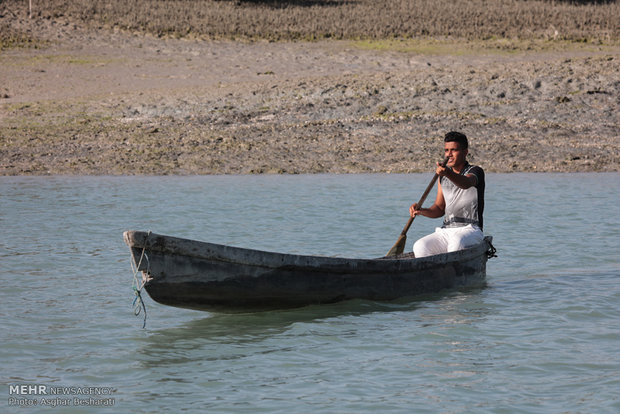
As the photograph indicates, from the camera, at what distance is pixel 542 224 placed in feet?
46.8

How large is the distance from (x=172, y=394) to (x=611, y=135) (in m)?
17.4

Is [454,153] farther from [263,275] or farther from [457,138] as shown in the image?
[263,275]

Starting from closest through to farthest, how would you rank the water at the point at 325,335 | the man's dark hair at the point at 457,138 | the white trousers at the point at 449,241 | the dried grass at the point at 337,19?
1. the water at the point at 325,335
2. the man's dark hair at the point at 457,138
3. the white trousers at the point at 449,241
4. the dried grass at the point at 337,19

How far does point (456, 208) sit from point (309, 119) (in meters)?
13.6

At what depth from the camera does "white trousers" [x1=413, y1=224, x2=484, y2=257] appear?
9211 millimetres

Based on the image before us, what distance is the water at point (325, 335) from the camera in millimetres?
6258

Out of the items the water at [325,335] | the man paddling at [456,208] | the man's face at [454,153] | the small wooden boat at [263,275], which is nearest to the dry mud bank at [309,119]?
the water at [325,335]

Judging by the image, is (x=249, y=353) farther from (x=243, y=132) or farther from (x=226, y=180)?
(x=243, y=132)

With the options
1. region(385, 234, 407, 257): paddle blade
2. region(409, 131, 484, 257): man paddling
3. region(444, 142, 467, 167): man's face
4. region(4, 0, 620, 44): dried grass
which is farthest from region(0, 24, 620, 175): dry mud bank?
region(444, 142, 467, 167): man's face

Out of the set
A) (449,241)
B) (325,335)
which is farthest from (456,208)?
(325,335)

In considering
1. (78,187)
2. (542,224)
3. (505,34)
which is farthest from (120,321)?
(505,34)

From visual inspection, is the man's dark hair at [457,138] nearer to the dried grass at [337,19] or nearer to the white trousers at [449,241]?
the white trousers at [449,241]

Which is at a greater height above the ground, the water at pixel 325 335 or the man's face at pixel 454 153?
the man's face at pixel 454 153

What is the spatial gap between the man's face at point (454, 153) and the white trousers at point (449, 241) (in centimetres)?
68
